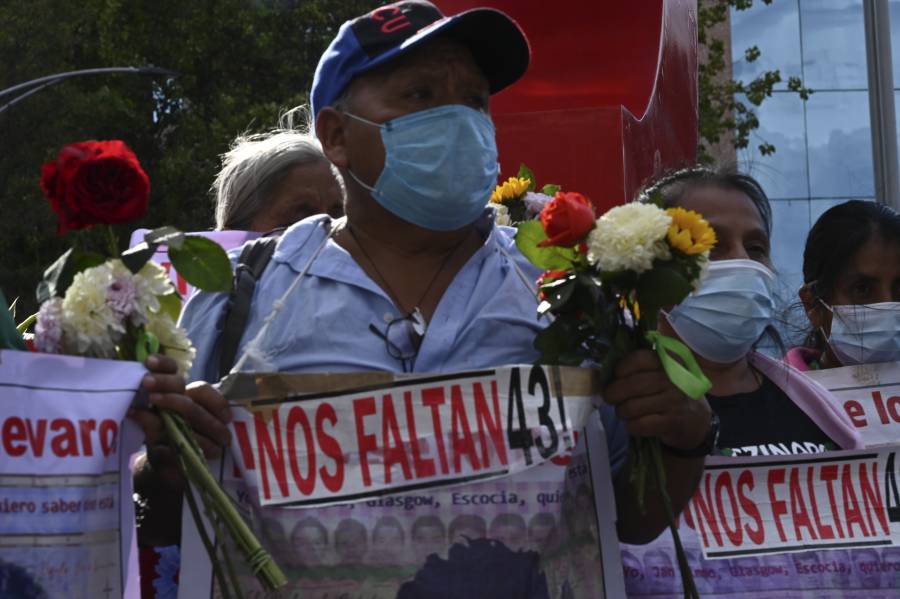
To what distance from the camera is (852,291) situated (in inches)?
176

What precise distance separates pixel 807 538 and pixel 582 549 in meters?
0.84

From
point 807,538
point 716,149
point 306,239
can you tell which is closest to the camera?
point 306,239

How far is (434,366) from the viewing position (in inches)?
113

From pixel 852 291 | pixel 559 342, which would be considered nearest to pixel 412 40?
pixel 559 342

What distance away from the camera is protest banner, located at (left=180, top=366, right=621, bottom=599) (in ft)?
8.96

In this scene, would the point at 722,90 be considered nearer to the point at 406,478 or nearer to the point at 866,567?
the point at 866,567

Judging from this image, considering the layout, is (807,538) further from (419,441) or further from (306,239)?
(306,239)

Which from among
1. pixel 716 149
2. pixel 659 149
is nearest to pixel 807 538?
pixel 659 149

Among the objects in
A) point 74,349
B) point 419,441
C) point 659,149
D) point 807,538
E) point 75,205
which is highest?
point 659,149

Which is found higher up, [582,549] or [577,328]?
[577,328]

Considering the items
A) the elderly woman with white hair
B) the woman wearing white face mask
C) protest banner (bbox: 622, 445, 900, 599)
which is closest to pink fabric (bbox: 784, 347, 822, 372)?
the woman wearing white face mask

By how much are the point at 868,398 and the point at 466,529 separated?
1.86 m

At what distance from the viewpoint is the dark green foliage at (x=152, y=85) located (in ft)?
61.8

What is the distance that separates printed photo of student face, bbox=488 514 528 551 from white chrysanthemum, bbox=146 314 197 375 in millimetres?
672
